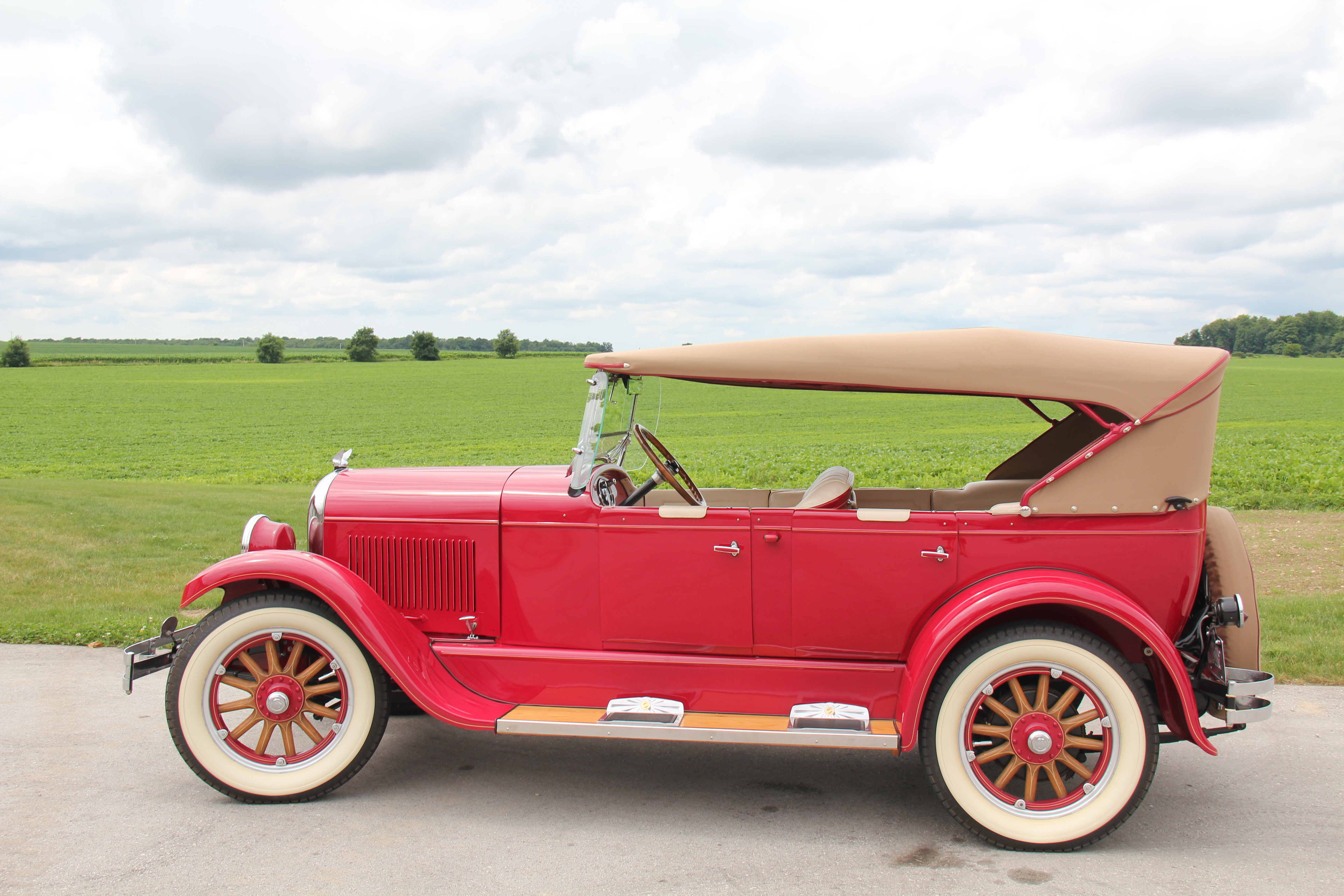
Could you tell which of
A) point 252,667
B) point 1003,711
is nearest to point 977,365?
point 1003,711

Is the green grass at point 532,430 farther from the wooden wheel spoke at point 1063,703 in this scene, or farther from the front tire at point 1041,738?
the wooden wheel spoke at point 1063,703

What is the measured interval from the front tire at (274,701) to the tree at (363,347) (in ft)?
279

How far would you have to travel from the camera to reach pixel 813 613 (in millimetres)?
3889

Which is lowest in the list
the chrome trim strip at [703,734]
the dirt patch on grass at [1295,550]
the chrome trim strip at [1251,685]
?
the dirt patch on grass at [1295,550]

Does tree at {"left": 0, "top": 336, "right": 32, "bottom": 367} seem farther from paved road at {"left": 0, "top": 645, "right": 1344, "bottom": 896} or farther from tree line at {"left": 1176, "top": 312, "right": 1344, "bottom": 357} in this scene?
tree line at {"left": 1176, "top": 312, "right": 1344, "bottom": 357}

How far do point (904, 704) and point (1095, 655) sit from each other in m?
0.77

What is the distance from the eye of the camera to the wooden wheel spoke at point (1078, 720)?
140 inches

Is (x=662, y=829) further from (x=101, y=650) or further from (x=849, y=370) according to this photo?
(x=101, y=650)

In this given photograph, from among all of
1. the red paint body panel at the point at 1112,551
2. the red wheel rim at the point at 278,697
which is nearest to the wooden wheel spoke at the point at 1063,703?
the red paint body panel at the point at 1112,551

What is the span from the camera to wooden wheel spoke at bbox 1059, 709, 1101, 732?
11.7 feet

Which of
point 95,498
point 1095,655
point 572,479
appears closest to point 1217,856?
point 1095,655

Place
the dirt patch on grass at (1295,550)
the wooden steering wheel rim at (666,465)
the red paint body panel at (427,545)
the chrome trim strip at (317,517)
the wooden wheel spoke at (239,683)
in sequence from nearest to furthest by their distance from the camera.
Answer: the wooden wheel spoke at (239,683) → the red paint body panel at (427,545) → the chrome trim strip at (317,517) → the wooden steering wheel rim at (666,465) → the dirt patch on grass at (1295,550)

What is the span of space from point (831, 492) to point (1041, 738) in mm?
1312

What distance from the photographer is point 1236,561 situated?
3918 millimetres
